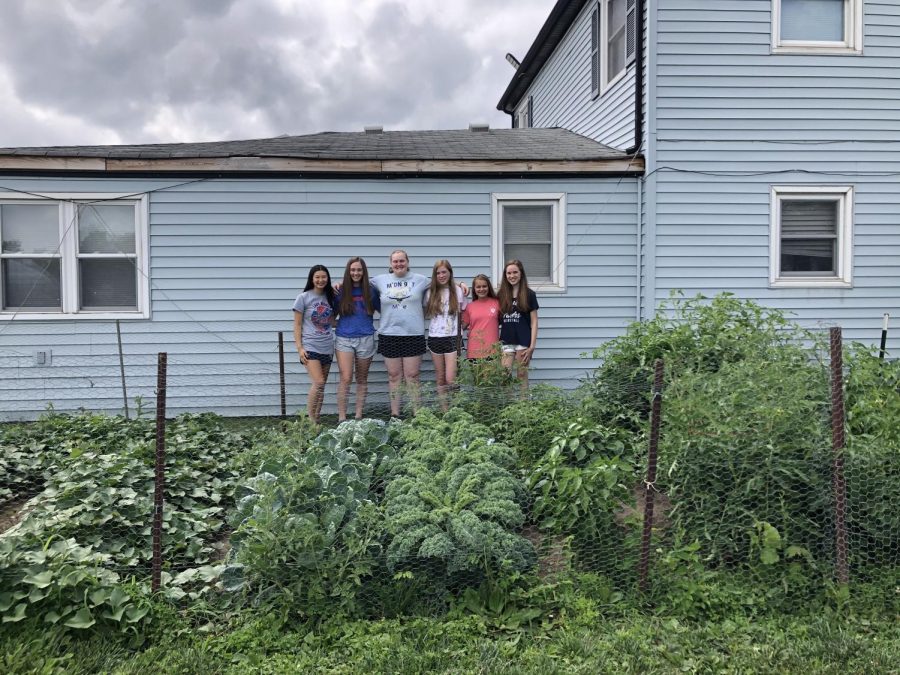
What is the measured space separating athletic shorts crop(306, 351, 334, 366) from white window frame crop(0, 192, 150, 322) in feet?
7.83

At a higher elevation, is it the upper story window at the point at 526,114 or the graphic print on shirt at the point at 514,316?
the upper story window at the point at 526,114

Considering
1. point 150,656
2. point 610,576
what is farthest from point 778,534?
point 150,656

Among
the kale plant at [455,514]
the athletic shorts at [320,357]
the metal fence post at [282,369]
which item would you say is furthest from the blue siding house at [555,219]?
the kale plant at [455,514]

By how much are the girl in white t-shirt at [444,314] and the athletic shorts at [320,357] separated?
106 centimetres

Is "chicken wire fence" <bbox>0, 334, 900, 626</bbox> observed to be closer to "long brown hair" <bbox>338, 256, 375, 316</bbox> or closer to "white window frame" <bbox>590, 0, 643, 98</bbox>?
"long brown hair" <bbox>338, 256, 375, 316</bbox>

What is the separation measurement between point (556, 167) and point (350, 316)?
311cm

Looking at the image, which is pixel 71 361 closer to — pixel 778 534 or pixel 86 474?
pixel 86 474

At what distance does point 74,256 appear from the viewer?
27.7 feet

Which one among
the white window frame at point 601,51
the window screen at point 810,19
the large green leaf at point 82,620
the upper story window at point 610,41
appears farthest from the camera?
the white window frame at point 601,51

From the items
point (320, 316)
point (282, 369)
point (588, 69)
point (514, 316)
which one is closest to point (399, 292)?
point (320, 316)

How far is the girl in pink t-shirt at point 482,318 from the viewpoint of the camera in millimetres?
7319

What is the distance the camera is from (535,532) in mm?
4629

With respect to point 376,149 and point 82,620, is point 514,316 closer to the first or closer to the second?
point 376,149

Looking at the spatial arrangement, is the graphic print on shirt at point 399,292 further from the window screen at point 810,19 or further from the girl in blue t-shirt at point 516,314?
the window screen at point 810,19
